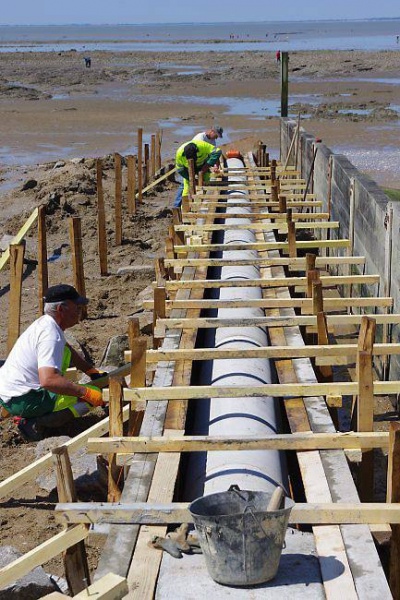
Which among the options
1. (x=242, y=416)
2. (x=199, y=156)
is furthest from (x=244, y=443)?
(x=199, y=156)

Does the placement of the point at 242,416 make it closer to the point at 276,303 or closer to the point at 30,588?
the point at 30,588

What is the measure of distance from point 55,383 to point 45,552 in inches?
93.4

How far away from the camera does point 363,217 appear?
9.67 m

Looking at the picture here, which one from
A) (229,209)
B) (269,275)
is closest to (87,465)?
(269,275)

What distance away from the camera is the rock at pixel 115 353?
8.86 metres

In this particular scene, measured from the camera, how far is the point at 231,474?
4766 mm

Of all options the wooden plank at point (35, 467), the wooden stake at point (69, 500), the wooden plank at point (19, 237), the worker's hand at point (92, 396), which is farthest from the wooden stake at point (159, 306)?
the wooden plank at point (19, 237)

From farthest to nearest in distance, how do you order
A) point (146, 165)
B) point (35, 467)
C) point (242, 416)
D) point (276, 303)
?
point (146, 165), point (276, 303), point (35, 467), point (242, 416)

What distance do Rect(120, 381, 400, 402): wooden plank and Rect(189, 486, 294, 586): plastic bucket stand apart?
1578 mm

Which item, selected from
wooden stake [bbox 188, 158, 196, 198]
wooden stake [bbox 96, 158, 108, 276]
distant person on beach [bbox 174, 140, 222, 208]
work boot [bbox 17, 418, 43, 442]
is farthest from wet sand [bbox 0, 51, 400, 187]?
work boot [bbox 17, 418, 43, 442]

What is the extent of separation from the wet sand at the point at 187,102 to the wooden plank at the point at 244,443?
53.6ft

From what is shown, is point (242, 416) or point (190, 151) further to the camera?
point (190, 151)

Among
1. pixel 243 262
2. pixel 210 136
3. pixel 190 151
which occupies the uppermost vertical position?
pixel 210 136

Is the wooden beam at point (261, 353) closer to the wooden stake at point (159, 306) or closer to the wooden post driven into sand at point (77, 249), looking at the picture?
the wooden stake at point (159, 306)
